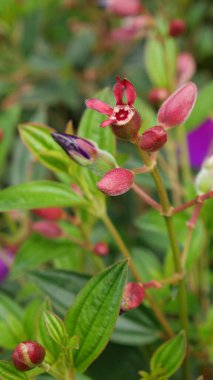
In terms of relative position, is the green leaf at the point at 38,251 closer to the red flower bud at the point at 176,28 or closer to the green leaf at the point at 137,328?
the green leaf at the point at 137,328

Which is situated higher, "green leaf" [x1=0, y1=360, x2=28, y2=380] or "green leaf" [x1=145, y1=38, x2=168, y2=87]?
"green leaf" [x1=145, y1=38, x2=168, y2=87]

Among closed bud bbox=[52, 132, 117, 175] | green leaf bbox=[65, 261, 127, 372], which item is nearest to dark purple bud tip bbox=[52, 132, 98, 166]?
closed bud bbox=[52, 132, 117, 175]

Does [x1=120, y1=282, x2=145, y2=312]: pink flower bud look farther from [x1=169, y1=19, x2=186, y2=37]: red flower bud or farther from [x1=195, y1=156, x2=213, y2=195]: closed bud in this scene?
[x1=169, y1=19, x2=186, y2=37]: red flower bud

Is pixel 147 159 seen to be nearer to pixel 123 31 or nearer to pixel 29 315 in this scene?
pixel 29 315

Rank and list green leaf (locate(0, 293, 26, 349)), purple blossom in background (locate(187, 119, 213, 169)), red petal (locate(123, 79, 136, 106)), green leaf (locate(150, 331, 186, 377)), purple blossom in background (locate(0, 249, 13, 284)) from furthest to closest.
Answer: purple blossom in background (locate(187, 119, 213, 169)), purple blossom in background (locate(0, 249, 13, 284)), green leaf (locate(0, 293, 26, 349)), green leaf (locate(150, 331, 186, 377)), red petal (locate(123, 79, 136, 106))

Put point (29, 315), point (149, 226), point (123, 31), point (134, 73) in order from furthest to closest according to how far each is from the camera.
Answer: point (134, 73)
point (123, 31)
point (149, 226)
point (29, 315)

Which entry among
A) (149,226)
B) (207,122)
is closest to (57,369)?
(149,226)
